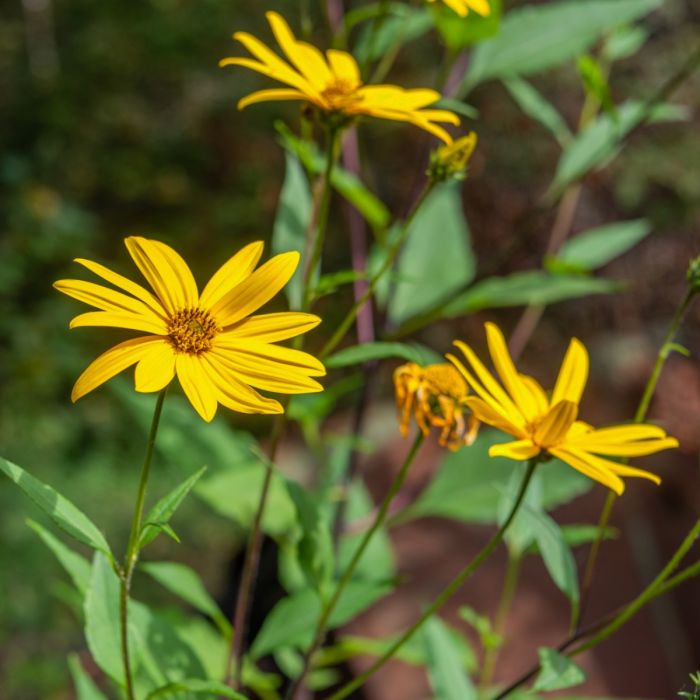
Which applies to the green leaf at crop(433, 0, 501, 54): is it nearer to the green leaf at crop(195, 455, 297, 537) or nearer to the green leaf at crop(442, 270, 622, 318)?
the green leaf at crop(442, 270, 622, 318)

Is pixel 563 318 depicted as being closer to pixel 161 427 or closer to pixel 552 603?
pixel 552 603

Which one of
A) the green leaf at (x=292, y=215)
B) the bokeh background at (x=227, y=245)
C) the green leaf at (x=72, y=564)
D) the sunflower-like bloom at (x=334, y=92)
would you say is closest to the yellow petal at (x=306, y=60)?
the sunflower-like bloom at (x=334, y=92)

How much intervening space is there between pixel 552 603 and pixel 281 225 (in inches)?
26.5

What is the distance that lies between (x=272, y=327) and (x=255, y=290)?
0.8 inches

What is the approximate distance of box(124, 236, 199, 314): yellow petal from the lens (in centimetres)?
46

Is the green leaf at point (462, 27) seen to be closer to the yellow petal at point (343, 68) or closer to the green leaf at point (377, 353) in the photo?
the yellow petal at point (343, 68)

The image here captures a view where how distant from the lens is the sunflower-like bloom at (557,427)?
1.51 ft

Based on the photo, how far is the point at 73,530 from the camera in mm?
417

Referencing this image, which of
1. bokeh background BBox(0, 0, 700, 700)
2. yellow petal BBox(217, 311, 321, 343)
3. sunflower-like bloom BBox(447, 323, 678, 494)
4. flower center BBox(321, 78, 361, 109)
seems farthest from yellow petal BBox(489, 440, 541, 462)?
bokeh background BBox(0, 0, 700, 700)

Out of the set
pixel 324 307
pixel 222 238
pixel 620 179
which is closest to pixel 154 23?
pixel 222 238

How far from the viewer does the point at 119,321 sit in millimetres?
420

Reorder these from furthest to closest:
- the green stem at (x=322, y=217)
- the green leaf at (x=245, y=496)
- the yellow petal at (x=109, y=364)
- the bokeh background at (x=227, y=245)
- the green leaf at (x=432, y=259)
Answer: the bokeh background at (x=227, y=245) → the green leaf at (x=432, y=259) → the green leaf at (x=245, y=496) → the green stem at (x=322, y=217) → the yellow petal at (x=109, y=364)

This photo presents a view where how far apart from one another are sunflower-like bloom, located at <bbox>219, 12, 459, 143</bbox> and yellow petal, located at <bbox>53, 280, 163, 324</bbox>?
0.12m

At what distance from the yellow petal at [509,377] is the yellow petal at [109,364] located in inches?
7.3
